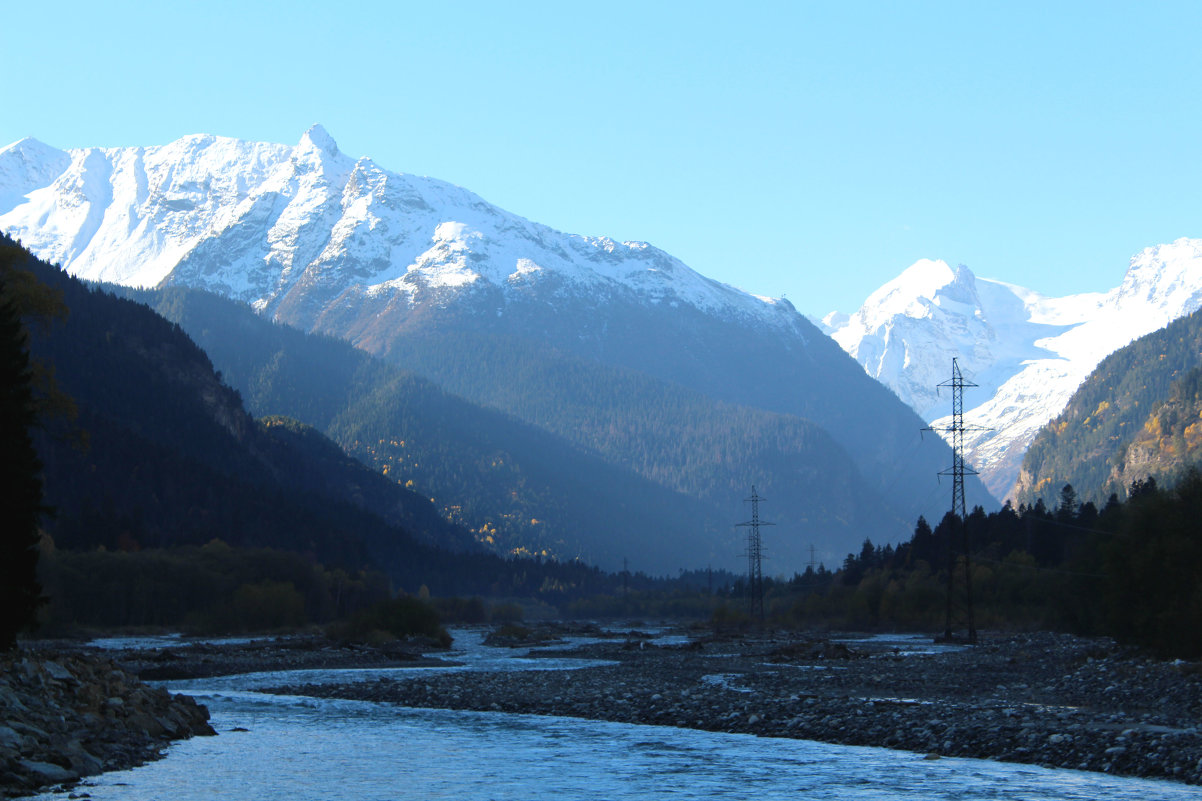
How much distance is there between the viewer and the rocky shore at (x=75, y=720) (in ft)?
112

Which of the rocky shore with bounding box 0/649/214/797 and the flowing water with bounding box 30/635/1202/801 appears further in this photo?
the flowing water with bounding box 30/635/1202/801

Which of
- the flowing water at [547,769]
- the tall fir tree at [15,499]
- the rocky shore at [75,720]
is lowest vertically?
the flowing water at [547,769]

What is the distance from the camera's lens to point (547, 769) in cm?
→ 3984

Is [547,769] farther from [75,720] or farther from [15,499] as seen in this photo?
[15,499]

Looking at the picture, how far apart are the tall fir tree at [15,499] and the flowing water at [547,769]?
271 inches

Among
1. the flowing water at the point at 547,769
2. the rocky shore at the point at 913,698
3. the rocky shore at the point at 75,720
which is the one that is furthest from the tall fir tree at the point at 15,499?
the rocky shore at the point at 913,698

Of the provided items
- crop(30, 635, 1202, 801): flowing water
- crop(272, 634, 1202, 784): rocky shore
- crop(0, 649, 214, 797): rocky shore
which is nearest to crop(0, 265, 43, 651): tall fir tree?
crop(0, 649, 214, 797): rocky shore

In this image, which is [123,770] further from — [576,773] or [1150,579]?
[1150,579]

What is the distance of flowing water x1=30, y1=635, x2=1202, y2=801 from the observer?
115ft

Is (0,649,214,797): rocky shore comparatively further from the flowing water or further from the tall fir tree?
the tall fir tree

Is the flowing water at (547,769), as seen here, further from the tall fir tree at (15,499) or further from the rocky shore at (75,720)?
the tall fir tree at (15,499)

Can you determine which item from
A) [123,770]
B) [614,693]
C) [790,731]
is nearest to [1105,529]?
[614,693]

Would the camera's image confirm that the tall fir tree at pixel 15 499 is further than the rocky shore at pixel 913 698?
No

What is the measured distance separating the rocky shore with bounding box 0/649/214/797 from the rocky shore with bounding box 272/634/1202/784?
57.5 ft
